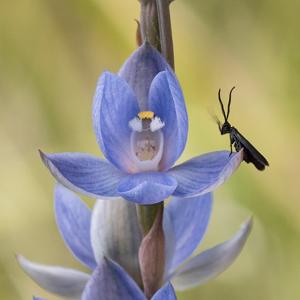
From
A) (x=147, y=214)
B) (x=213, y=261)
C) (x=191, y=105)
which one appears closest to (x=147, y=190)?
(x=147, y=214)

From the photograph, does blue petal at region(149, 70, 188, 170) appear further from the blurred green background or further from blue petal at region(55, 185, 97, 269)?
the blurred green background

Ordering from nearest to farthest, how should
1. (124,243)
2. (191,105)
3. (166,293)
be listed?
1. (166,293)
2. (124,243)
3. (191,105)

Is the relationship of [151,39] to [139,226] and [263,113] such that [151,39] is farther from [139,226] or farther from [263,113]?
[263,113]

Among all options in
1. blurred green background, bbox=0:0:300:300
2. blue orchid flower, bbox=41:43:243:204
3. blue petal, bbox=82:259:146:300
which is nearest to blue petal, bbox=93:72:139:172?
blue orchid flower, bbox=41:43:243:204

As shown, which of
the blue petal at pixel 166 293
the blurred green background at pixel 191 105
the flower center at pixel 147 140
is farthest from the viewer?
the blurred green background at pixel 191 105

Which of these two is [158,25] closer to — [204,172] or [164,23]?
[164,23]

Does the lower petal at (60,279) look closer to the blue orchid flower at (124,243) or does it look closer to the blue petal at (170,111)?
the blue orchid flower at (124,243)

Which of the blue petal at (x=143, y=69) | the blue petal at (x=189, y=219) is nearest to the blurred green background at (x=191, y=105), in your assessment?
the blue petal at (x=189, y=219)
